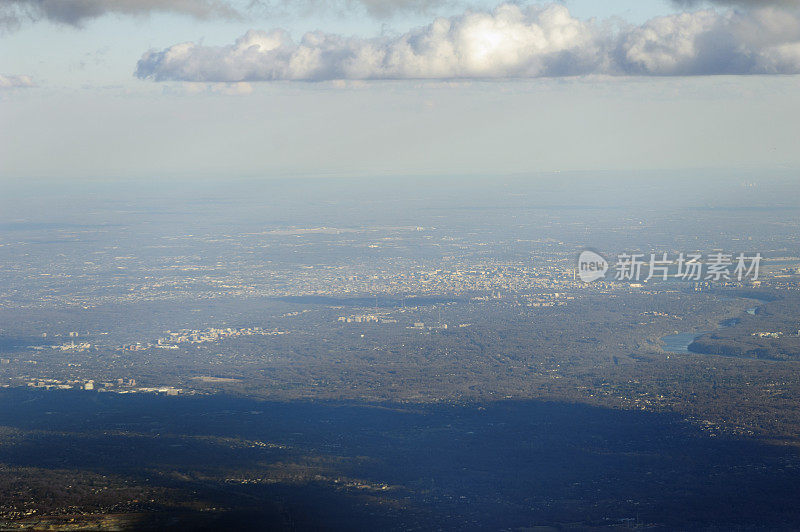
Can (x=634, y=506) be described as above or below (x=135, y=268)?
below

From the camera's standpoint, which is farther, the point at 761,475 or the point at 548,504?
the point at 761,475

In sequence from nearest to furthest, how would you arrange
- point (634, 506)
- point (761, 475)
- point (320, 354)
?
point (634, 506) < point (761, 475) < point (320, 354)

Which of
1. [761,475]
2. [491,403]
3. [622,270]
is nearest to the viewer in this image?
[761,475]

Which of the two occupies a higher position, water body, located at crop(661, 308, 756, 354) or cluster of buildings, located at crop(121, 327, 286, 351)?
water body, located at crop(661, 308, 756, 354)

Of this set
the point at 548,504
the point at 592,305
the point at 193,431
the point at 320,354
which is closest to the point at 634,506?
the point at 548,504

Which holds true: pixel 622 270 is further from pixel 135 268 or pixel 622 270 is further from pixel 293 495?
pixel 293 495

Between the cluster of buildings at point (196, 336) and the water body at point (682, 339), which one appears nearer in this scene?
the water body at point (682, 339)

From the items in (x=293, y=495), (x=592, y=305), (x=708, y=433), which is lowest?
(x=293, y=495)

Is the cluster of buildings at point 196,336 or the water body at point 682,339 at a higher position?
the water body at point 682,339

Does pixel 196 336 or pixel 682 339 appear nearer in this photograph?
pixel 682 339

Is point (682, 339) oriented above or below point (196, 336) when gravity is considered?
above

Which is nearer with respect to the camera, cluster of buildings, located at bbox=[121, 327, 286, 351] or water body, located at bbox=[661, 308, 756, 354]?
water body, located at bbox=[661, 308, 756, 354]
